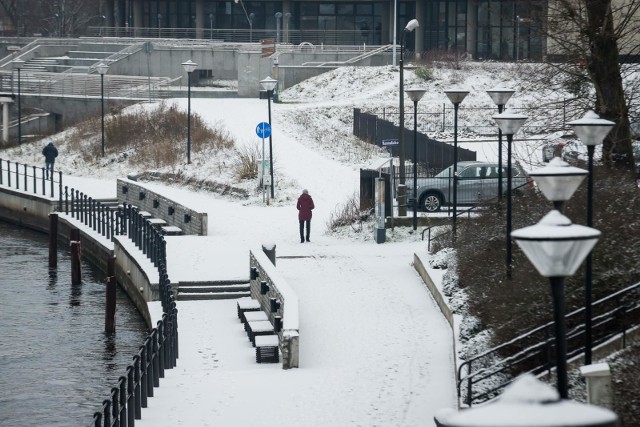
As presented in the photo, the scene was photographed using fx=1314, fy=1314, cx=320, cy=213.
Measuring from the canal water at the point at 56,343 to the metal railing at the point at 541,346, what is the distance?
7056 mm

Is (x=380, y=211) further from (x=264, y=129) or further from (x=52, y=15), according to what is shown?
(x=52, y=15)

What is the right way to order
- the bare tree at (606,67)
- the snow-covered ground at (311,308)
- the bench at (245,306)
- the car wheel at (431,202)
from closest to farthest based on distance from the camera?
the snow-covered ground at (311,308) < the bench at (245,306) < the bare tree at (606,67) < the car wheel at (431,202)

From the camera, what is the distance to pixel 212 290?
27.7m

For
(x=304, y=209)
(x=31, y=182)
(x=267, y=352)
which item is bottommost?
(x=267, y=352)

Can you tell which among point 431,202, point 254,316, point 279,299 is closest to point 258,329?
point 279,299

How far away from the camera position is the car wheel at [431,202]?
36000 mm

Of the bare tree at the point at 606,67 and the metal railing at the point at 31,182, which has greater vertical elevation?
the bare tree at the point at 606,67

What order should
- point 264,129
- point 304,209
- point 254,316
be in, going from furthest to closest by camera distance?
point 264,129 → point 304,209 → point 254,316

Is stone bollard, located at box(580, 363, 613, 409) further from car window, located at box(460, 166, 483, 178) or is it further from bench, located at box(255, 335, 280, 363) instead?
car window, located at box(460, 166, 483, 178)

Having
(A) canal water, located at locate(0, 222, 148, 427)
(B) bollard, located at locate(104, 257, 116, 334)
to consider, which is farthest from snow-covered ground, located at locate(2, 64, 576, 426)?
(A) canal water, located at locate(0, 222, 148, 427)

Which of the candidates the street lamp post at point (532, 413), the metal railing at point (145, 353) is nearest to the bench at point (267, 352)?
the metal railing at point (145, 353)

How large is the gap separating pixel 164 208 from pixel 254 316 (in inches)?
581

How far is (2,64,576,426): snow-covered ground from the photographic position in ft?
60.1

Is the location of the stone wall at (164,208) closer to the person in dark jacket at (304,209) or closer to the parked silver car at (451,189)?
the person in dark jacket at (304,209)
